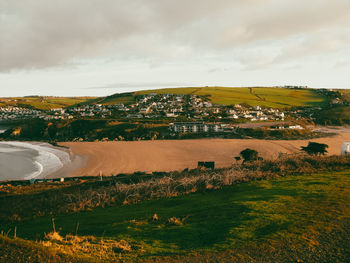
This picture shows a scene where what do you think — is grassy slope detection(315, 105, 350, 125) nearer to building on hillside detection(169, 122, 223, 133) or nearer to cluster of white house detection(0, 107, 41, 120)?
building on hillside detection(169, 122, 223, 133)

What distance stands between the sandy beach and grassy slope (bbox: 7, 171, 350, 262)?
79.9ft

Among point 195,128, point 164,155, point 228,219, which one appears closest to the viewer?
point 228,219

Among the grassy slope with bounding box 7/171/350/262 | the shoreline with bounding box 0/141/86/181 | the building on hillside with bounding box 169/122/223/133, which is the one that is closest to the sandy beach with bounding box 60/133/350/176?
the shoreline with bounding box 0/141/86/181

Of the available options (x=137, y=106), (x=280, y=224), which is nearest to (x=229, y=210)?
(x=280, y=224)

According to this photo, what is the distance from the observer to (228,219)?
27.2ft

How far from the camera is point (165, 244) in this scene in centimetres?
655

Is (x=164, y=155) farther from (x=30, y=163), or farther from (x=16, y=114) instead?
(x=16, y=114)

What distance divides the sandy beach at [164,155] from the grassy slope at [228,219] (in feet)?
79.9

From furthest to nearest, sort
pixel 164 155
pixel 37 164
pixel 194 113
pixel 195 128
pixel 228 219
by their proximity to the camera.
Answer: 1. pixel 194 113
2. pixel 195 128
3. pixel 164 155
4. pixel 37 164
5. pixel 228 219

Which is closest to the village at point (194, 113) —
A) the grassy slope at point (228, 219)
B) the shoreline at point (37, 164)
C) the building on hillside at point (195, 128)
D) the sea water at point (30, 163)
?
the building on hillside at point (195, 128)

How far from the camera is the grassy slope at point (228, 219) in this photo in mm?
6496

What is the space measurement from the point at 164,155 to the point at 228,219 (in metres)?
39.6

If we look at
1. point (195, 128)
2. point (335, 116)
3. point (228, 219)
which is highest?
point (335, 116)

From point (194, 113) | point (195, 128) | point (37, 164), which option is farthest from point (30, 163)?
point (194, 113)
